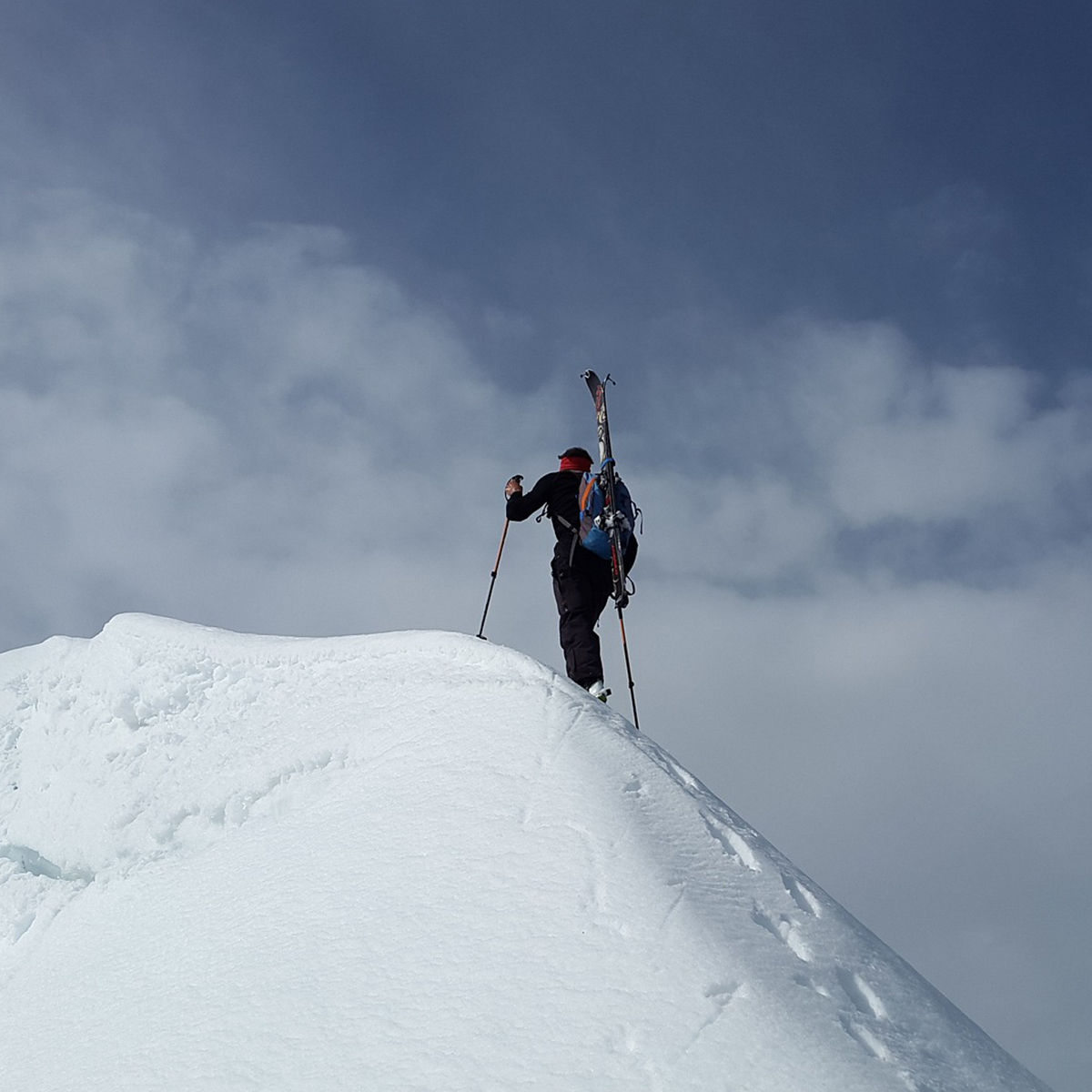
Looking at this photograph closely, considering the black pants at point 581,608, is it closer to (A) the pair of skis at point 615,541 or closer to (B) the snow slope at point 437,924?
(A) the pair of skis at point 615,541

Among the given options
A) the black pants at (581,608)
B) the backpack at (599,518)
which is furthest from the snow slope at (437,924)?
the backpack at (599,518)

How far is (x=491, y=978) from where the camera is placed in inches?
95.1

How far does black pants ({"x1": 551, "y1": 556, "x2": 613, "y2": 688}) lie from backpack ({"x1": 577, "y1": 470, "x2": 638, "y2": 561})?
0.17 metres

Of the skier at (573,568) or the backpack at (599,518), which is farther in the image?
the backpack at (599,518)

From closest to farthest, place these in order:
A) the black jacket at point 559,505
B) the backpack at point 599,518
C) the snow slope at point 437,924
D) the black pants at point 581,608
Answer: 1. the snow slope at point 437,924
2. the black pants at point 581,608
3. the backpack at point 599,518
4. the black jacket at point 559,505

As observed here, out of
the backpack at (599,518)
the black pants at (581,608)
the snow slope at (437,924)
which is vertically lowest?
the snow slope at (437,924)

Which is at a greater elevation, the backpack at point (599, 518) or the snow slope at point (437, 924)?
the backpack at point (599, 518)

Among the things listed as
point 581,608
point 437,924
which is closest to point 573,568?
point 581,608

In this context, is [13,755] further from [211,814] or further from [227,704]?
[211,814]

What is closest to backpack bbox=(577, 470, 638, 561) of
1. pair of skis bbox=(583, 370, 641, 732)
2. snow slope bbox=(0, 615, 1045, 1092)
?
pair of skis bbox=(583, 370, 641, 732)

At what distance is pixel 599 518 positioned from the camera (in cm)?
701

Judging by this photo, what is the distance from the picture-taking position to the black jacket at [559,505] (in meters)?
7.34

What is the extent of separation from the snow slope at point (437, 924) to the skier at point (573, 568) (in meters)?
1.68

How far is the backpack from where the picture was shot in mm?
6996
